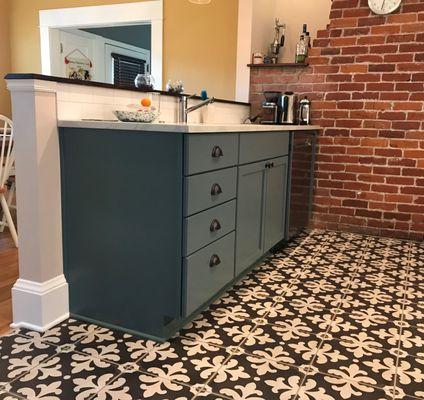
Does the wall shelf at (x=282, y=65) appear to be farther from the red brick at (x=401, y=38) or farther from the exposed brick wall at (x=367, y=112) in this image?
the red brick at (x=401, y=38)

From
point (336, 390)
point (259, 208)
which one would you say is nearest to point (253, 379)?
point (336, 390)

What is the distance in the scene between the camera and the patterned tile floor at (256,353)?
157 cm

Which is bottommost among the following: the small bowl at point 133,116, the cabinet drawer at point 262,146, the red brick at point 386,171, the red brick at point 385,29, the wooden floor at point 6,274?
the wooden floor at point 6,274

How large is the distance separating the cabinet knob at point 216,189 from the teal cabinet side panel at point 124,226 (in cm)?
27

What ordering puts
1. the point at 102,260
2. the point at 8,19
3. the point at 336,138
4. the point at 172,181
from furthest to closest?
the point at 8,19, the point at 336,138, the point at 102,260, the point at 172,181

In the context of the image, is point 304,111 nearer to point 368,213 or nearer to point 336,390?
point 368,213

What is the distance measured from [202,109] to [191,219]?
1.56m

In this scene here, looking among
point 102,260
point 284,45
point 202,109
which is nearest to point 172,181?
point 102,260

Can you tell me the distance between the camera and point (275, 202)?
2969 millimetres

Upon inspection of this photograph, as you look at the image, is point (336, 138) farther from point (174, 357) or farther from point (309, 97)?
point (174, 357)

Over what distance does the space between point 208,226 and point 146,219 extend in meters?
0.30

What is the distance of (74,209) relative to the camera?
2.01m

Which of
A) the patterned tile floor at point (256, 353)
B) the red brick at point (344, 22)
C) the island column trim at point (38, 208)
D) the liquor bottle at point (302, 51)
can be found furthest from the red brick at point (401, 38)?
the island column trim at point (38, 208)

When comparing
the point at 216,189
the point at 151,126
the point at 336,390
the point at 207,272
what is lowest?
the point at 336,390
